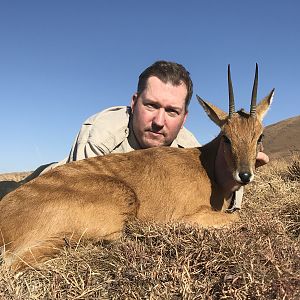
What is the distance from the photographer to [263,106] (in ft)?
23.7

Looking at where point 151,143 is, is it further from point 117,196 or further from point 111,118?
point 117,196

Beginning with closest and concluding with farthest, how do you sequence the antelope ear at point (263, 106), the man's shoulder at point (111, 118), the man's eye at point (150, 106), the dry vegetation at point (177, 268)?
the dry vegetation at point (177, 268)
the antelope ear at point (263, 106)
the man's eye at point (150, 106)
the man's shoulder at point (111, 118)

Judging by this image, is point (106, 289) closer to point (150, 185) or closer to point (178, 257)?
point (178, 257)

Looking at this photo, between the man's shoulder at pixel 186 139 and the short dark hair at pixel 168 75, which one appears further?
the man's shoulder at pixel 186 139

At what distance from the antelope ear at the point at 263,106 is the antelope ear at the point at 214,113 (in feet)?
1.88

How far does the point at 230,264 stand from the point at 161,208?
242 centimetres

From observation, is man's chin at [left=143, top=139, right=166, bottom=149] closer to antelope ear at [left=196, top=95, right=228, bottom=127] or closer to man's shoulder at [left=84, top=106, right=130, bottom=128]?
man's shoulder at [left=84, top=106, right=130, bottom=128]

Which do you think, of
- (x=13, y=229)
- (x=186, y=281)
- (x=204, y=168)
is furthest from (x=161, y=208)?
(x=186, y=281)

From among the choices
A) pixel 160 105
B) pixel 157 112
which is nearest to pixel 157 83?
pixel 160 105

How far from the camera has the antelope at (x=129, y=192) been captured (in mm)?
5020

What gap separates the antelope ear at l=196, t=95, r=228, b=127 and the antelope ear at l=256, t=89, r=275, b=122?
0.57 meters

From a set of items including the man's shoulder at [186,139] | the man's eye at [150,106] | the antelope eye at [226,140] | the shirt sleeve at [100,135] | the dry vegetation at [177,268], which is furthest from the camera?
the man's shoulder at [186,139]

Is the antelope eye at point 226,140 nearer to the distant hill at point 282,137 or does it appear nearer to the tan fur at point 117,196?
the tan fur at point 117,196

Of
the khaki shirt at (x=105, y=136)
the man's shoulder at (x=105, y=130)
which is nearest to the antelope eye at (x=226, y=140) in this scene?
the khaki shirt at (x=105, y=136)
